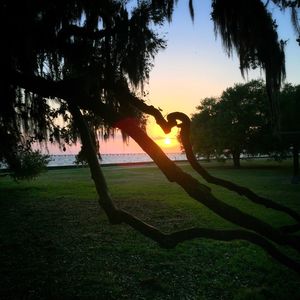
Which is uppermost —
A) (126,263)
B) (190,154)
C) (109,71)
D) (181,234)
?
(109,71)

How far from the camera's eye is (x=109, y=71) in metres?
6.30

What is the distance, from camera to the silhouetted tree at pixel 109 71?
3.83m

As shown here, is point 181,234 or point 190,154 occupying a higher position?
point 190,154

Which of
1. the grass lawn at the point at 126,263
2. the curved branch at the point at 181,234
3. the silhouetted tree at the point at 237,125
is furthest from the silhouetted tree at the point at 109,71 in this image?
the silhouetted tree at the point at 237,125

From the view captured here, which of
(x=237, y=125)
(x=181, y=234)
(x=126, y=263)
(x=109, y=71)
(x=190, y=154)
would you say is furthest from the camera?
(x=237, y=125)

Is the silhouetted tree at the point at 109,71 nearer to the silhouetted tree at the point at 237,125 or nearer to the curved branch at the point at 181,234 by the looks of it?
the curved branch at the point at 181,234

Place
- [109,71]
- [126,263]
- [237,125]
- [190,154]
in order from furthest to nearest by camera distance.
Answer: [237,125]
[126,263]
[109,71]
[190,154]

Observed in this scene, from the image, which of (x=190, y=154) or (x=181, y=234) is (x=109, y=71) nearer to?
(x=190, y=154)

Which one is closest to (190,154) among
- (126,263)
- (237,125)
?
(126,263)

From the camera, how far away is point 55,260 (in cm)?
780

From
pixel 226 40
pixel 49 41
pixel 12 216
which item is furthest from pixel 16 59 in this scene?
pixel 12 216

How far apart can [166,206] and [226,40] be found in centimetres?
1025

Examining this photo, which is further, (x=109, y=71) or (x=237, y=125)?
(x=237, y=125)

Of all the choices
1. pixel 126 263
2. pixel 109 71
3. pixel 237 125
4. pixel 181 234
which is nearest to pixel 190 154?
pixel 181 234
